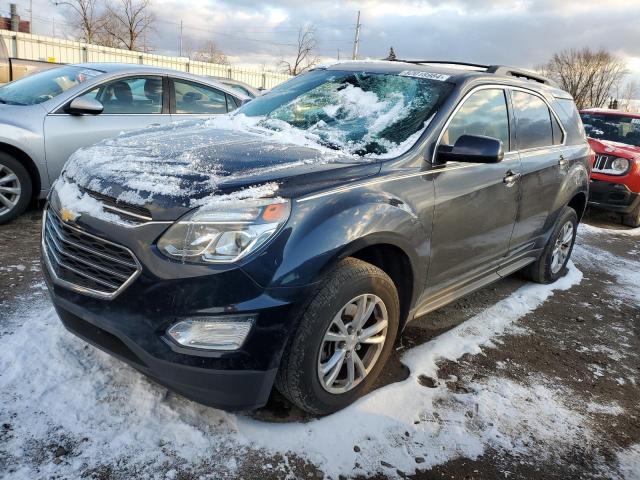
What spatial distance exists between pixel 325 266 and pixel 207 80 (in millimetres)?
4735

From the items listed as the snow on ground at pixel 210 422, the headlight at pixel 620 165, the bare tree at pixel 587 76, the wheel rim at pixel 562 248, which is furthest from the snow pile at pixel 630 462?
the bare tree at pixel 587 76

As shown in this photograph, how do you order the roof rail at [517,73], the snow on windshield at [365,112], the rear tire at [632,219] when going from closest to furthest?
the snow on windshield at [365,112] < the roof rail at [517,73] < the rear tire at [632,219]

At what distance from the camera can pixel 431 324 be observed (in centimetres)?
384

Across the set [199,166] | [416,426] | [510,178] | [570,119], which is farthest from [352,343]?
[570,119]

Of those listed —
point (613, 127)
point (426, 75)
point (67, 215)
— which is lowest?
point (67, 215)

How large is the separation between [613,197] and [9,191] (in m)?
7.97

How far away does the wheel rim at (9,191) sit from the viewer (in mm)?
4844

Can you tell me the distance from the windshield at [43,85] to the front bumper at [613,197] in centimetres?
711

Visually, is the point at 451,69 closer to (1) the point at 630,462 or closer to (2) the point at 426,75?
(2) the point at 426,75

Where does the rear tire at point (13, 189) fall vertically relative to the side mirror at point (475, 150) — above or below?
below

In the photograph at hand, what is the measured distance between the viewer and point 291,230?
2199mm

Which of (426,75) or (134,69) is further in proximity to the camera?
(134,69)

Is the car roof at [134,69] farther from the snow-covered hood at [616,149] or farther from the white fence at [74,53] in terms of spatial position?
the white fence at [74,53]

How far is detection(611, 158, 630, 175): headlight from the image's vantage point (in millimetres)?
7815
